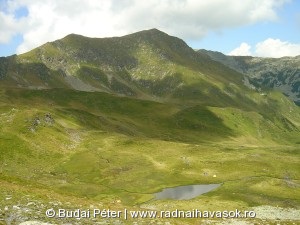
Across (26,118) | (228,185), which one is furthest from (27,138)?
(228,185)

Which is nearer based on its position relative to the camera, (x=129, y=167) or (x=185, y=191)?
(x=185, y=191)

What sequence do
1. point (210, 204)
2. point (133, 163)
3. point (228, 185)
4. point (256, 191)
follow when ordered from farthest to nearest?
point (133, 163) → point (228, 185) → point (256, 191) → point (210, 204)

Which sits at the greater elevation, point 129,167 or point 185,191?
point 129,167

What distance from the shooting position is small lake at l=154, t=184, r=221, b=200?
86.9 meters

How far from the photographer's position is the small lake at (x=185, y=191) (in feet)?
285

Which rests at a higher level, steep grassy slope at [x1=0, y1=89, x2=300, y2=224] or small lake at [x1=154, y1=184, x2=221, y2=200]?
steep grassy slope at [x1=0, y1=89, x2=300, y2=224]

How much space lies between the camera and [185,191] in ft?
306

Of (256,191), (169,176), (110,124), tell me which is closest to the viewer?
(256,191)

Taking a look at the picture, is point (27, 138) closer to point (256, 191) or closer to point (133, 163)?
point (133, 163)

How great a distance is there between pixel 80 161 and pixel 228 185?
4431 cm

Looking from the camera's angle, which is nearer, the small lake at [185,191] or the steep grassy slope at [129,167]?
the steep grassy slope at [129,167]

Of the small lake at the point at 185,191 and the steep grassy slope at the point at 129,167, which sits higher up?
the steep grassy slope at the point at 129,167

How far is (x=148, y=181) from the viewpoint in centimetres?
10075

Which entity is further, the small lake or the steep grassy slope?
→ the small lake
